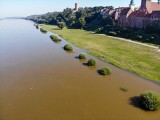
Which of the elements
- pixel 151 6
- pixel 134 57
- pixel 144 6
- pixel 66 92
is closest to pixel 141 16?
pixel 144 6

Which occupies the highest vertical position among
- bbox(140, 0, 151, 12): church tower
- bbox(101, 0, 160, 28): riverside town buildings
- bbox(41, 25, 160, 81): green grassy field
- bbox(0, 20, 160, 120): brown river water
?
bbox(140, 0, 151, 12): church tower

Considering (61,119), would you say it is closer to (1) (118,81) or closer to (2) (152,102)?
(2) (152,102)

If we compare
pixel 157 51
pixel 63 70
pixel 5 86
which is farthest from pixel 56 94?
pixel 157 51

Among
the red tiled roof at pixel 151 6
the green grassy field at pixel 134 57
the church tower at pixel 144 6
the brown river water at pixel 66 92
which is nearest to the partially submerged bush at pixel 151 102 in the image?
the brown river water at pixel 66 92

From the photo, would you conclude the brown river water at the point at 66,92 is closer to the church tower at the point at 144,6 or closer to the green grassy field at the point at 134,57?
the green grassy field at the point at 134,57

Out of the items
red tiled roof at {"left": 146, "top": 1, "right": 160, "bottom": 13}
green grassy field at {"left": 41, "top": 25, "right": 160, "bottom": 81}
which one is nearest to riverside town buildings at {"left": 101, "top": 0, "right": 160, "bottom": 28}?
red tiled roof at {"left": 146, "top": 1, "right": 160, "bottom": 13}

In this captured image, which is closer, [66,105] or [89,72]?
[66,105]

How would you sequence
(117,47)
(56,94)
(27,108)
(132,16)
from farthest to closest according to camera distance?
(132,16) < (117,47) < (56,94) < (27,108)

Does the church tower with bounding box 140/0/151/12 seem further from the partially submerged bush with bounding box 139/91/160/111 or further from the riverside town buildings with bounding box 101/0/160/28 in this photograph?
the partially submerged bush with bounding box 139/91/160/111
